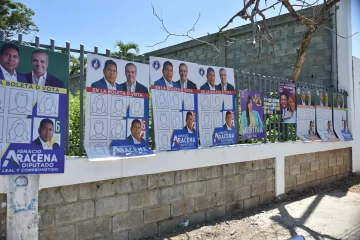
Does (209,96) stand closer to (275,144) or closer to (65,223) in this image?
(275,144)

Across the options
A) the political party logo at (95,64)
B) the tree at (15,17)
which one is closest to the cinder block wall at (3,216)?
the political party logo at (95,64)

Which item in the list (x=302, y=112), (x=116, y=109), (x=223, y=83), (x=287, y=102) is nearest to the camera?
(x=116, y=109)

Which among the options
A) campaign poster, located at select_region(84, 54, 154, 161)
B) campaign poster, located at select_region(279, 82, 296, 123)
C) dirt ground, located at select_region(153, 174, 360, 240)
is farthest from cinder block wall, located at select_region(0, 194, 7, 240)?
campaign poster, located at select_region(279, 82, 296, 123)

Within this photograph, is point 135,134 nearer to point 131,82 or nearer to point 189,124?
point 131,82

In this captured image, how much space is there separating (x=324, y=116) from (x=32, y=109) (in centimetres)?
643

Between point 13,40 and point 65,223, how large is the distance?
1.87 m

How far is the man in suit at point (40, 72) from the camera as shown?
3073 millimetres

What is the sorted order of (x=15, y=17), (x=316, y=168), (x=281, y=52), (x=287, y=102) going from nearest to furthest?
1. (x=287, y=102)
2. (x=316, y=168)
3. (x=281, y=52)
4. (x=15, y=17)

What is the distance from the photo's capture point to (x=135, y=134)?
3.87 m

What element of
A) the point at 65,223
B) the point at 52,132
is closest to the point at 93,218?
the point at 65,223

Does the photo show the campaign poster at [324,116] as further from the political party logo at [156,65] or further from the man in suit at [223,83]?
the political party logo at [156,65]

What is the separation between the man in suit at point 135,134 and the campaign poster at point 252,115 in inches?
81.5

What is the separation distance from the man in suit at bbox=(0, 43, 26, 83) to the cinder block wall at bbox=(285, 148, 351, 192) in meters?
4.86

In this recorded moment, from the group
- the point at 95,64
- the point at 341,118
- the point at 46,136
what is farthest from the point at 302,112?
the point at 46,136
